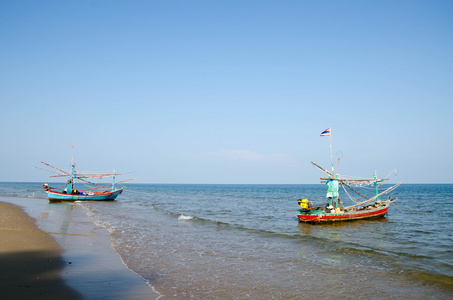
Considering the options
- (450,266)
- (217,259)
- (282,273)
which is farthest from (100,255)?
(450,266)

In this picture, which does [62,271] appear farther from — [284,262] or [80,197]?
[80,197]

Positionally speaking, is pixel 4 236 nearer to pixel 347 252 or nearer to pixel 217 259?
pixel 217 259

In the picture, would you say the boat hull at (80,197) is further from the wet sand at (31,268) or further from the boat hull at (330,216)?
the boat hull at (330,216)

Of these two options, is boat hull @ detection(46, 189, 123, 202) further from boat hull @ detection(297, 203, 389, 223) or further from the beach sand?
boat hull @ detection(297, 203, 389, 223)

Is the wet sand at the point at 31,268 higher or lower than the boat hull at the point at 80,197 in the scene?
higher

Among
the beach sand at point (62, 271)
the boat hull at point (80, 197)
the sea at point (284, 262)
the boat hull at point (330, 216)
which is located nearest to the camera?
the beach sand at point (62, 271)

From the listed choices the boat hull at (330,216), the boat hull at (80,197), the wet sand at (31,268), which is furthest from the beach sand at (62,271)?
the boat hull at (80,197)

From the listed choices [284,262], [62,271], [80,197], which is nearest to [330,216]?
[284,262]

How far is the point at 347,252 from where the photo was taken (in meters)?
16.0

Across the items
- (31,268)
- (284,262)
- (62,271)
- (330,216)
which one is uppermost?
(31,268)

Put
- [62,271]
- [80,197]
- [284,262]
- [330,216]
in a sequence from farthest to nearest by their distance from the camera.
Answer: [80,197], [330,216], [284,262], [62,271]

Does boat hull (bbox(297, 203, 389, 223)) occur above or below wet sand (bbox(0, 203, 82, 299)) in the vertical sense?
below

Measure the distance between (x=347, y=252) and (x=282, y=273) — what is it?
6.12 metres

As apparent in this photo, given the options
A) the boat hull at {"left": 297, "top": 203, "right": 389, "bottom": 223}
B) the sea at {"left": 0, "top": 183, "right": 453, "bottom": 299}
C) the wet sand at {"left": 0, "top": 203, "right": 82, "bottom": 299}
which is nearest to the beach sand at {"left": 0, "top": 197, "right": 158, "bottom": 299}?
the wet sand at {"left": 0, "top": 203, "right": 82, "bottom": 299}
